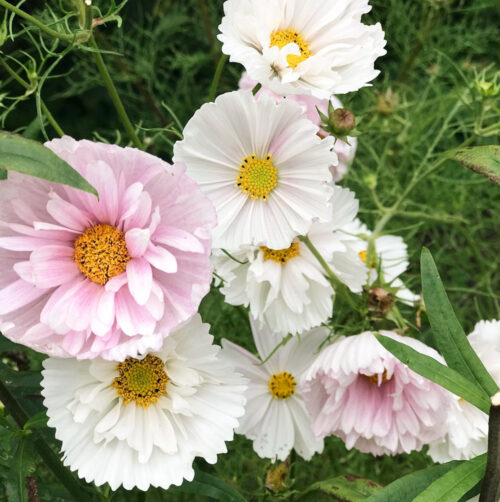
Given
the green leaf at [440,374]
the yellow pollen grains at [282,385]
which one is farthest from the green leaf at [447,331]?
the yellow pollen grains at [282,385]

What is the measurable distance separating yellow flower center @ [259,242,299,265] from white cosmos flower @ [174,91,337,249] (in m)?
0.05

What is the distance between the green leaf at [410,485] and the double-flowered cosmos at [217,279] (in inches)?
4.0

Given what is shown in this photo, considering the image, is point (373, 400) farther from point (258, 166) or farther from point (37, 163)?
point (37, 163)

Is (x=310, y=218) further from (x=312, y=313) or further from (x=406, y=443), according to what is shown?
(x=406, y=443)

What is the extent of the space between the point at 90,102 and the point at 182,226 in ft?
3.14

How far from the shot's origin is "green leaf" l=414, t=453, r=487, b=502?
0.46 m

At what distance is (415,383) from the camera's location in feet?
1.98

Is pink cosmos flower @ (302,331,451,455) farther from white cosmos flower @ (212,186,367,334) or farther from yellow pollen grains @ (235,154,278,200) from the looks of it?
yellow pollen grains @ (235,154,278,200)

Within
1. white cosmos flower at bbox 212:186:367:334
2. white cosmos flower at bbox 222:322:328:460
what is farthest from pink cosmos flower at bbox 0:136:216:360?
white cosmos flower at bbox 222:322:328:460

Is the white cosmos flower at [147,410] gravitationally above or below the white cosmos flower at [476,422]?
below

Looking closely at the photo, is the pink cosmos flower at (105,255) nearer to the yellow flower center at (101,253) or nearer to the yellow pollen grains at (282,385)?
the yellow flower center at (101,253)

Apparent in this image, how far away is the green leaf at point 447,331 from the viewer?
0.49 meters

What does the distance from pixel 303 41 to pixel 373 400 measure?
312mm

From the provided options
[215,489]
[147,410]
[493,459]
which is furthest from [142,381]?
[493,459]
